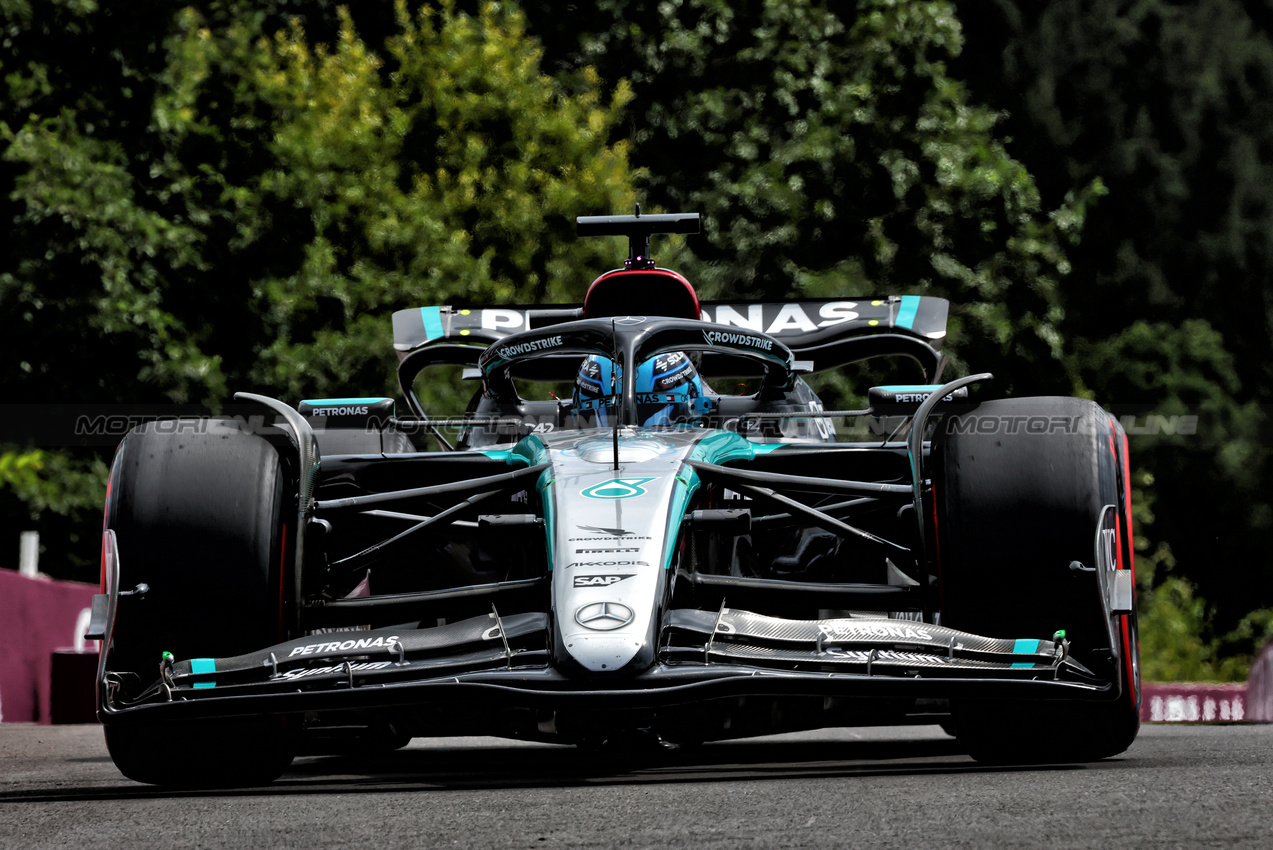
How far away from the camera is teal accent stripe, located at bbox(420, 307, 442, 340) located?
9.64 m

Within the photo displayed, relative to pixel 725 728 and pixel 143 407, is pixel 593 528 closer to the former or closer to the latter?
pixel 725 728

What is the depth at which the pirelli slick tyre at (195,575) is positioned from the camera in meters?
5.68

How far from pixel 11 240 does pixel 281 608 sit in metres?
15.1

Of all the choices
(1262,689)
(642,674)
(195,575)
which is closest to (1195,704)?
(1262,689)

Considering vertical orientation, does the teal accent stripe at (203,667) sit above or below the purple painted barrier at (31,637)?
above

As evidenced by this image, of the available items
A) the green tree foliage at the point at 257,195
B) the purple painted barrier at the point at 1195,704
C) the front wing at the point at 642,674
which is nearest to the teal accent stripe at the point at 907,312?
the front wing at the point at 642,674

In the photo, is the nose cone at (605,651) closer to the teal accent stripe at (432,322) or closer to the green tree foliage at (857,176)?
the teal accent stripe at (432,322)

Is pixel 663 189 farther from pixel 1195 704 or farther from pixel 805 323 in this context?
pixel 805 323

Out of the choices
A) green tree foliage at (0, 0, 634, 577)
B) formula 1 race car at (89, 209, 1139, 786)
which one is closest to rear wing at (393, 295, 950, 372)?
formula 1 race car at (89, 209, 1139, 786)

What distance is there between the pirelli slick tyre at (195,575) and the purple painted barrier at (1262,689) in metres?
9.50

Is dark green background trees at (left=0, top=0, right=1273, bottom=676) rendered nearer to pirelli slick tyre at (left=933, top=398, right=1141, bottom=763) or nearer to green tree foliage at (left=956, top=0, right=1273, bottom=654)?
green tree foliage at (left=956, top=0, right=1273, bottom=654)

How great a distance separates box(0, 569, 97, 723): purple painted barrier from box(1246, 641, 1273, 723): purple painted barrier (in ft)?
28.3

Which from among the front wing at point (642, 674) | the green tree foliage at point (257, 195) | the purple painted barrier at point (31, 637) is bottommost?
the purple painted barrier at point (31, 637)

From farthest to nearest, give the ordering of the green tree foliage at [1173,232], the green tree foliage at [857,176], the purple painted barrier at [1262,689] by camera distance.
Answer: the green tree foliage at [1173,232] → the green tree foliage at [857,176] → the purple painted barrier at [1262,689]
